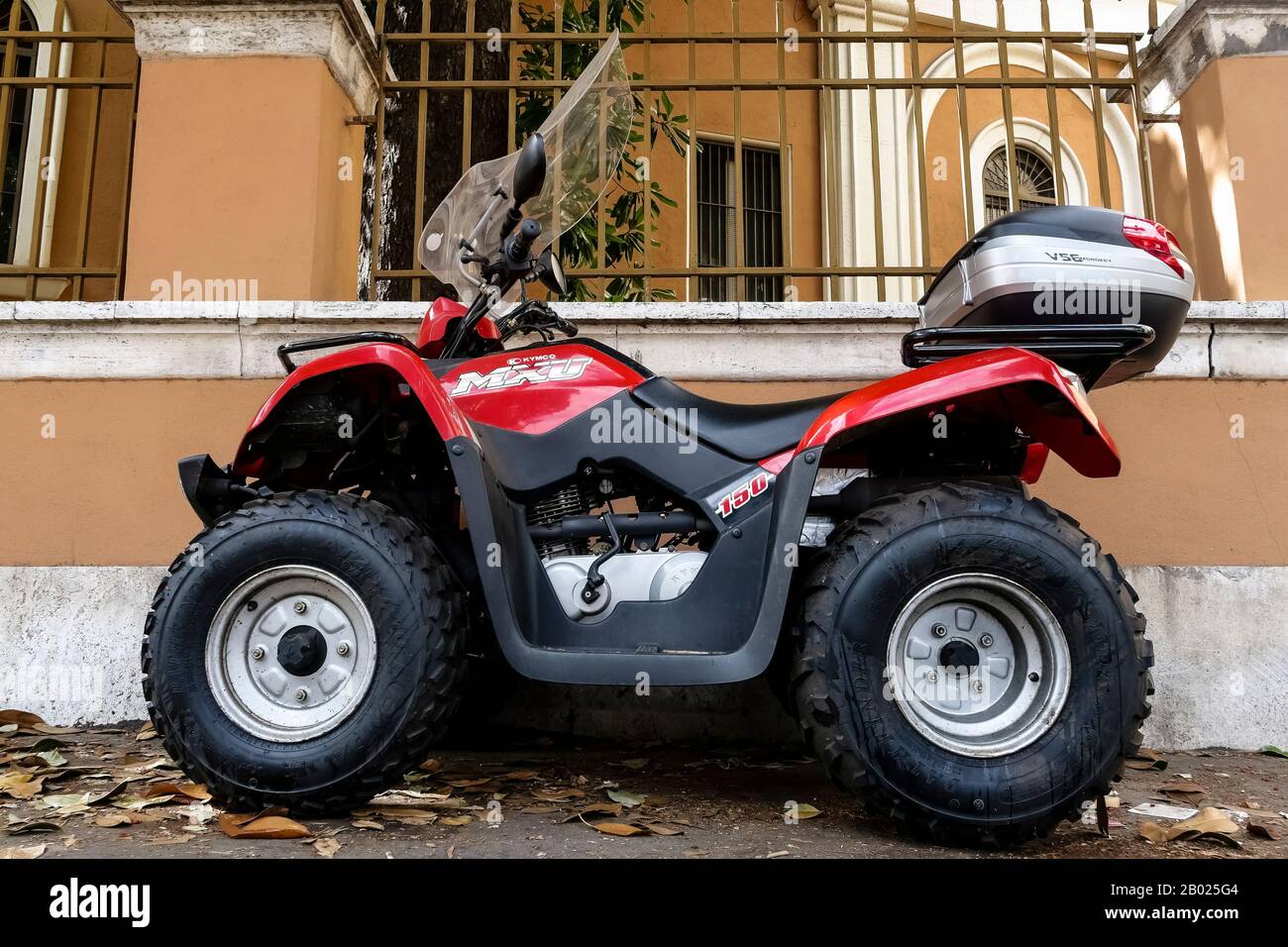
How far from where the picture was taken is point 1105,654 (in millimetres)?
2496

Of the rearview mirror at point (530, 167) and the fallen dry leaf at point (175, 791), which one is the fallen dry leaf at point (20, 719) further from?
the rearview mirror at point (530, 167)

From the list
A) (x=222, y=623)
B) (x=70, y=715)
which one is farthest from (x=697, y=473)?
(x=70, y=715)

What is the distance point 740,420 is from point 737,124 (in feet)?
7.00

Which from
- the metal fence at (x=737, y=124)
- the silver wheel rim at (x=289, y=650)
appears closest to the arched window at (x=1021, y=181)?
the metal fence at (x=737, y=124)

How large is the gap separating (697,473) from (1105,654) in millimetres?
1145

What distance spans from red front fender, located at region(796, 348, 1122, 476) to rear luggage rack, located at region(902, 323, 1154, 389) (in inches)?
2.3

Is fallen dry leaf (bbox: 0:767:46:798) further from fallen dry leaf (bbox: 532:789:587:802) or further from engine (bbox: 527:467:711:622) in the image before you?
engine (bbox: 527:467:711:622)

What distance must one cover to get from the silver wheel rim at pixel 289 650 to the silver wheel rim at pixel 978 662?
141cm

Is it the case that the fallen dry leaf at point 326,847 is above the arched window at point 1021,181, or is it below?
below

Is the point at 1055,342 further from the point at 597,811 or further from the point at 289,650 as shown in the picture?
the point at 289,650

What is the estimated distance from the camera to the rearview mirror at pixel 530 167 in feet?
9.00

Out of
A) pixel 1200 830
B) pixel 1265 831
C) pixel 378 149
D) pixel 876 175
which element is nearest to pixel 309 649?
pixel 1200 830

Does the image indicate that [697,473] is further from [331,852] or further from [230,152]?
[230,152]

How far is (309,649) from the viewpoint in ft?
8.79
